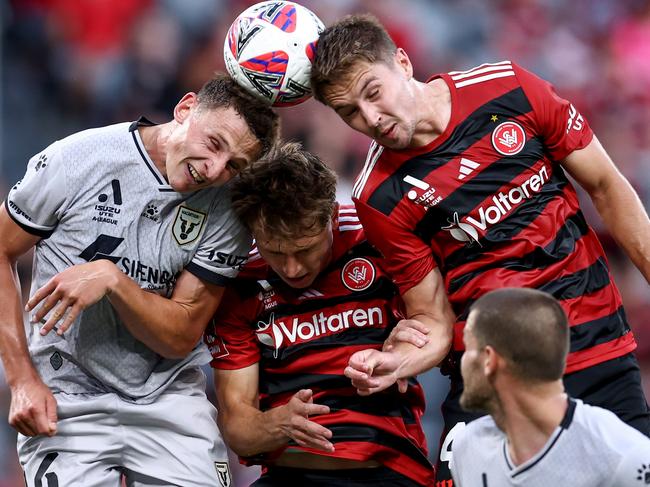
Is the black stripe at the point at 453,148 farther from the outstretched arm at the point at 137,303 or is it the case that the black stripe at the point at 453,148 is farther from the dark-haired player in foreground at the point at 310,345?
the outstretched arm at the point at 137,303

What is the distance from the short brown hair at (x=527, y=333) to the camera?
10.7ft

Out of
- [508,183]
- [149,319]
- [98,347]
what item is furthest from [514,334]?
[98,347]

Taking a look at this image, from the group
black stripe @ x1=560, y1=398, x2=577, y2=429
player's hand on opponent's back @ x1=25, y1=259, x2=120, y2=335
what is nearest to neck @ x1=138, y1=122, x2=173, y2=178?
player's hand on opponent's back @ x1=25, y1=259, x2=120, y2=335

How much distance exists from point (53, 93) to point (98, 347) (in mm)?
4258

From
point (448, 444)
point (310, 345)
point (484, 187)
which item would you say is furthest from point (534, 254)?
point (310, 345)

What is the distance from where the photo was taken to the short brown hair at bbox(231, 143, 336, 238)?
4207 mm

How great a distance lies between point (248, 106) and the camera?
4164mm

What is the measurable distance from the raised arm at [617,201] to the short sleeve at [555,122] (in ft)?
0.13

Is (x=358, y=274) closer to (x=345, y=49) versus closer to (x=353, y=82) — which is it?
(x=353, y=82)

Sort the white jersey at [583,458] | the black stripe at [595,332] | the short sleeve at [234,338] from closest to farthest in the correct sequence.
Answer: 1. the white jersey at [583,458]
2. the black stripe at [595,332]
3. the short sleeve at [234,338]

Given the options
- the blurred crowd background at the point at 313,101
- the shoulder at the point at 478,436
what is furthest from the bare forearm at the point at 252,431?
the blurred crowd background at the point at 313,101

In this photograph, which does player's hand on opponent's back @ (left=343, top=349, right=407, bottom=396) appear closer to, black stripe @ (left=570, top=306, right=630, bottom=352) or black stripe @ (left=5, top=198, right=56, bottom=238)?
black stripe @ (left=570, top=306, right=630, bottom=352)

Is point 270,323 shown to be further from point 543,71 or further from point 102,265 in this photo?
point 543,71

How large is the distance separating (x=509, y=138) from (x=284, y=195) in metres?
0.88
